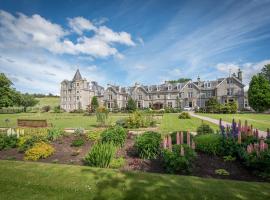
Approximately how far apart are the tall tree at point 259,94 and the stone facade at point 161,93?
21.4 feet

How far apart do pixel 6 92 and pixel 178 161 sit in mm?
64260

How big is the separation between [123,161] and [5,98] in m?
60.6

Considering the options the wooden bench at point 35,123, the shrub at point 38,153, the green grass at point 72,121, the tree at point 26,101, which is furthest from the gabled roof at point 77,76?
the shrub at point 38,153

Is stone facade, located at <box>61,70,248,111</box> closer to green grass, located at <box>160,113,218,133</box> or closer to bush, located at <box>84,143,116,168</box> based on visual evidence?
green grass, located at <box>160,113,218,133</box>

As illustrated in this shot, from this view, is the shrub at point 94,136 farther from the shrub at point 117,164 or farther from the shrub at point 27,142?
the shrub at point 117,164

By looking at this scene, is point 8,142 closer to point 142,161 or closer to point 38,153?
point 38,153

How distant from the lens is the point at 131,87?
69.9 metres

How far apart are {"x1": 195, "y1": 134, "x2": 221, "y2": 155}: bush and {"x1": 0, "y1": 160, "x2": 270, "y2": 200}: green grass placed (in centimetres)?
299

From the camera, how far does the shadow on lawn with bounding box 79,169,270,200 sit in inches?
161

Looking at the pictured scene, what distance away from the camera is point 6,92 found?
56281mm

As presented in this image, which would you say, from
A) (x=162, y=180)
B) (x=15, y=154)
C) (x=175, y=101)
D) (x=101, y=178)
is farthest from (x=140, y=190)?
(x=175, y=101)

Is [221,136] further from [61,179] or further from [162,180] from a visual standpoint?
[61,179]

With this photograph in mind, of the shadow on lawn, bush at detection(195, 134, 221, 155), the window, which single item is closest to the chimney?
the window

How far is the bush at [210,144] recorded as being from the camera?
306 inches
